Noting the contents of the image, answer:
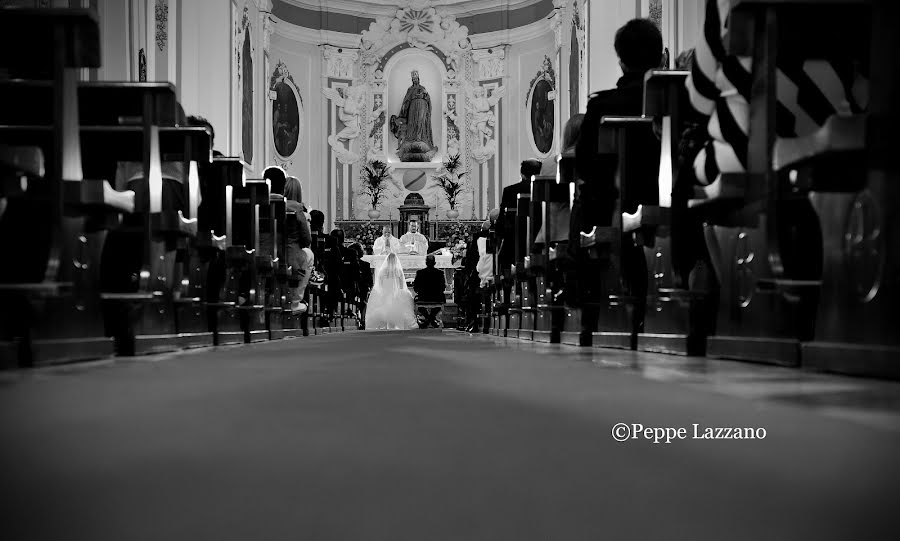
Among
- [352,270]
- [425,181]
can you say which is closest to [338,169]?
[425,181]

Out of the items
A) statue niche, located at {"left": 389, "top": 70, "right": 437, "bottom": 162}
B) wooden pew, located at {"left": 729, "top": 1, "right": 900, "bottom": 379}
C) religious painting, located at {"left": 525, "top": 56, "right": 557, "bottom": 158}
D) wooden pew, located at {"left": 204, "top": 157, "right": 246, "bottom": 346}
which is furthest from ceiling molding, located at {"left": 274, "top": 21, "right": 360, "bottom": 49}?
wooden pew, located at {"left": 729, "top": 1, "right": 900, "bottom": 379}

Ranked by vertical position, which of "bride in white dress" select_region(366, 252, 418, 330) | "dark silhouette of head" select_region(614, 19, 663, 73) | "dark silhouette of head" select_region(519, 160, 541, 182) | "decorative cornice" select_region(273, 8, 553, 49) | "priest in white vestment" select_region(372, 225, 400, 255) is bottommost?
"bride in white dress" select_region(366, 252, 418, 330)

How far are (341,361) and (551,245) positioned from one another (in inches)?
89.1

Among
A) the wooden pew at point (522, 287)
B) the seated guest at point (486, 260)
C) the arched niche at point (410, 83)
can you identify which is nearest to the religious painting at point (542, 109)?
the arched niche at point (410, 83)

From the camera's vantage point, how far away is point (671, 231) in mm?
2891

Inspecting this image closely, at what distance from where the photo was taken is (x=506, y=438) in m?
0.88

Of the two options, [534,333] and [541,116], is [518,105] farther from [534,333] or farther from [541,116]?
[534,333]

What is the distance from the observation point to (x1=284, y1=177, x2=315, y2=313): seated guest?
6832mm

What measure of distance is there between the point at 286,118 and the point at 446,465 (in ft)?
48.9

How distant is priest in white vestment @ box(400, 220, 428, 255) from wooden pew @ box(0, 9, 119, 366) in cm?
1158

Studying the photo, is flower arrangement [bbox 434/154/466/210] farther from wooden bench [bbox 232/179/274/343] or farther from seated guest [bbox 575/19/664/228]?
seated guest [bbox 575/19/664/228]

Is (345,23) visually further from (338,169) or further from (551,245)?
(551,245)

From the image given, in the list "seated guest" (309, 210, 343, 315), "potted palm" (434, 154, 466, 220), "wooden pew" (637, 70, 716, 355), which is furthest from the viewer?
"potted palm" (434, 154, 466, 220)

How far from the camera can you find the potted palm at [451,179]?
15.5 m
